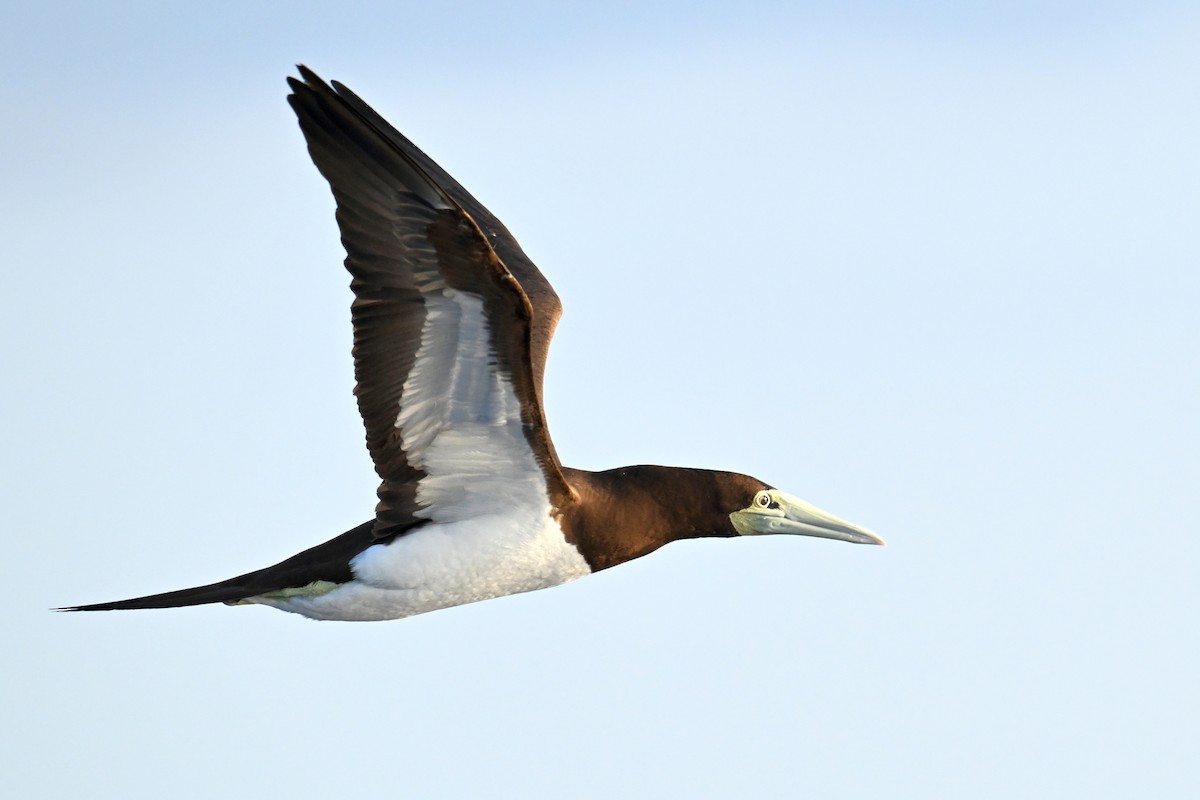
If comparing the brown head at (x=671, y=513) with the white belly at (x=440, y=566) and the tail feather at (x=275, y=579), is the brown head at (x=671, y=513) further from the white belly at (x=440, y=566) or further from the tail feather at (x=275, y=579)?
the tail feather at (x=275, y=579)

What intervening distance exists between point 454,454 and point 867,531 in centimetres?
341

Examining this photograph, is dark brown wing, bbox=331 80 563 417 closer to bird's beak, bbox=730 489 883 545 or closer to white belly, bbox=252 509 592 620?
white belly, bbox=252 509 592 620

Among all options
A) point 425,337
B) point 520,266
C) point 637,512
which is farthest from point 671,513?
point 520,266

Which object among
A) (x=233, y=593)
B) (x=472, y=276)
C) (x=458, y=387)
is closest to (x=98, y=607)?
(x=233, y=593)

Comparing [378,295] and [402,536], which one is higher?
[378,295]

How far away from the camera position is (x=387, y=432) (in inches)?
454

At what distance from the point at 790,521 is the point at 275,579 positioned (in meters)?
3.83

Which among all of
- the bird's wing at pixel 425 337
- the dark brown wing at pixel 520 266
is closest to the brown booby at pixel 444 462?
the bird's wing at pixel 425 337

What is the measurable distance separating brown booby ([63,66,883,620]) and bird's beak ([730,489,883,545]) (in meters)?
0.01

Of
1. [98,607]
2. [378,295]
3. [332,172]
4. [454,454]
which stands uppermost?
[332,172]

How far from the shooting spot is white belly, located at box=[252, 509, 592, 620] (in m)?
11.8

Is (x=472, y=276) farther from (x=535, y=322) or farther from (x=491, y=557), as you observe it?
(x=535, y=322)

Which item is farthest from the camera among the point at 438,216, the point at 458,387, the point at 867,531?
the point at 867,531

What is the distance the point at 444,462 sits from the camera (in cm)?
1174
